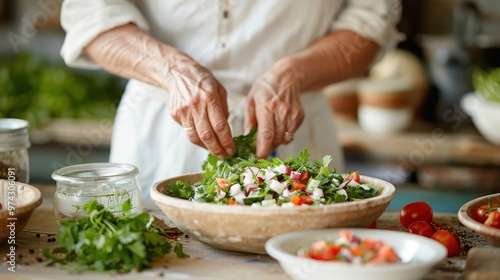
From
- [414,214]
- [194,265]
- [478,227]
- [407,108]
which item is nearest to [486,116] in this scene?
[407,108]

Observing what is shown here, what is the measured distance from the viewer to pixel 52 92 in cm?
454

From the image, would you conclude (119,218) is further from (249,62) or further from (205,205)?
(249,62)

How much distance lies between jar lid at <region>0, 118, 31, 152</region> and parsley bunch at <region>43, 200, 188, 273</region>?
0.52 meters

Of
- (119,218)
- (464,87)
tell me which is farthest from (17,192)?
(464,87)

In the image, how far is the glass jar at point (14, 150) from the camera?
6.75ft

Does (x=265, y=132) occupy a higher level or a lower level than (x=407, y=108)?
higher

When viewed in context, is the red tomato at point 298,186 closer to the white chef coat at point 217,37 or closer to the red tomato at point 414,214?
the red tomato at point 414,214

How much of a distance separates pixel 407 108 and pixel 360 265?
2755 millimetres

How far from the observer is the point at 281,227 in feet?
5.16

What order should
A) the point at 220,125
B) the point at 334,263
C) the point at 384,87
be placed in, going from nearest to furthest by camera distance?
the point at 334,263
the point at 220,125
the point at 384,87

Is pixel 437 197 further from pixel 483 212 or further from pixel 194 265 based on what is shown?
A: pixel 194 265

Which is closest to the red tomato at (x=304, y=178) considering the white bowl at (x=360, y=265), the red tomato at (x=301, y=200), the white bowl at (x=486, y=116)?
the red tomato at (x=301, y=200)

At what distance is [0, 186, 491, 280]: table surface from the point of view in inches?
60.0

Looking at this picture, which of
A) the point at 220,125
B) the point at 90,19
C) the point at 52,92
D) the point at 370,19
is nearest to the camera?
the point at 220,125
